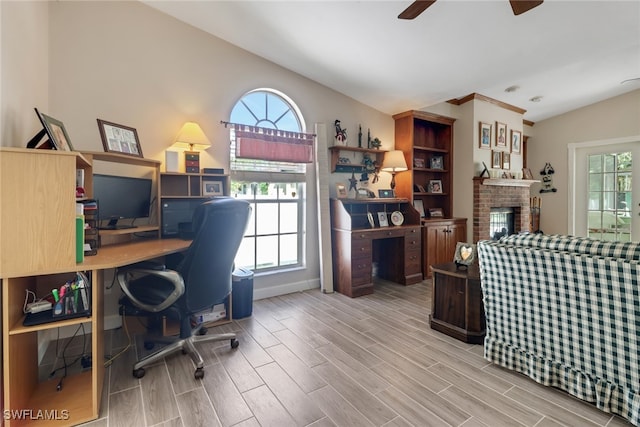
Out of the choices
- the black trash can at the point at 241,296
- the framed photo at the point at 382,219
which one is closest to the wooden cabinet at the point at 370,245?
the framed photo at the point at 382,219

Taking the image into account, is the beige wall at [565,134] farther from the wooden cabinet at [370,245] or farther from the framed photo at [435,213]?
the wooden cabinet at [370,245]

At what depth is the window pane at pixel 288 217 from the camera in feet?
12.1

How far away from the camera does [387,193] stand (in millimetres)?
4438

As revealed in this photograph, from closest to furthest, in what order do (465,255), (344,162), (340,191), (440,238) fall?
(465,255) → (340,191) → (344,162) → (440,238)

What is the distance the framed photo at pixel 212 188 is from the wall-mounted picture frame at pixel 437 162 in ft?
11.6

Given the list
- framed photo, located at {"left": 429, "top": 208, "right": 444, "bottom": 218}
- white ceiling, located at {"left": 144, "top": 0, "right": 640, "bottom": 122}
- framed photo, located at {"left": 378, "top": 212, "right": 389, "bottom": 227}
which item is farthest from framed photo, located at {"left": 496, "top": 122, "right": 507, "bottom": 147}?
framed photo, located at {"left": 378, "top": 212, "right": 389, "bottom": 227}

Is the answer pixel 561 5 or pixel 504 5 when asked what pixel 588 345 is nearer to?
pixel 504 5

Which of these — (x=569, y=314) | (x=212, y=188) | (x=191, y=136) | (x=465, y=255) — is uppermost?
(x=191, y=136)

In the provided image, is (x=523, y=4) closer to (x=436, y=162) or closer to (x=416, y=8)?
(x=416, y=8)

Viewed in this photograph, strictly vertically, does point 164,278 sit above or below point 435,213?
below

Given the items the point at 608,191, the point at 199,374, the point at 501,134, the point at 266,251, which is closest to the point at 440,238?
the point at 501,134

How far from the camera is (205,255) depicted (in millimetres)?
1888

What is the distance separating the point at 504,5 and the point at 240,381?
3.45m

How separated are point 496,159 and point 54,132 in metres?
5.62
